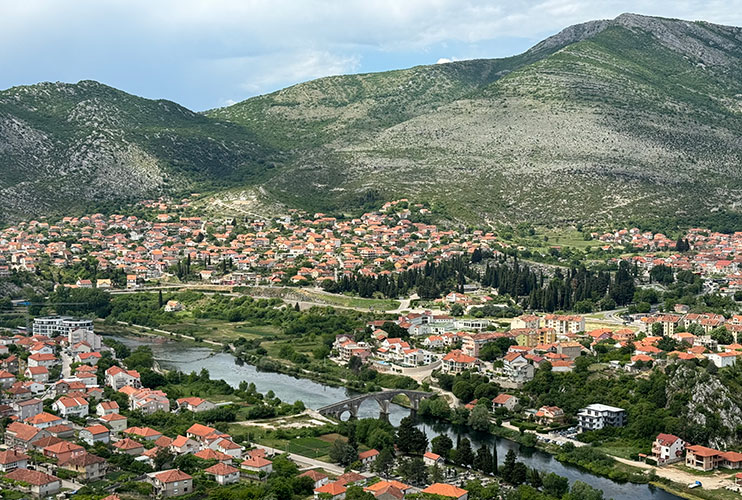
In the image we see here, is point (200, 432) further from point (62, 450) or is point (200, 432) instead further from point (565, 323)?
point (565, 323)

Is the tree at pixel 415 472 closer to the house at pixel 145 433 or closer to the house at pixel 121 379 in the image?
the house at pixel 145 433

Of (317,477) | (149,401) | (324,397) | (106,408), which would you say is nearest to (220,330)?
(324,397)

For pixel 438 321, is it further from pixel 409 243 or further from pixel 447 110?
pixel 447 110

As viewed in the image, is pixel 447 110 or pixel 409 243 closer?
pixel 409 243

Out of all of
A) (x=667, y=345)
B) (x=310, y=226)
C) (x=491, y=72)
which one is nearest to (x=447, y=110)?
(x=310, y=226)

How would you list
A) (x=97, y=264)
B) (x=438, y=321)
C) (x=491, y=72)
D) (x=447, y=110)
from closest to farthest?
(x=438, y=321), (x=97, y=264), (x=447, y=110), (x=491, y=72)

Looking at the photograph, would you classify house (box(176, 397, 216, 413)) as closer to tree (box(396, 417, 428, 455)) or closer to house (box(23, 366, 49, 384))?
house (box(23, 366, 49, 384))

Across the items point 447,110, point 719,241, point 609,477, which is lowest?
point 609,477
